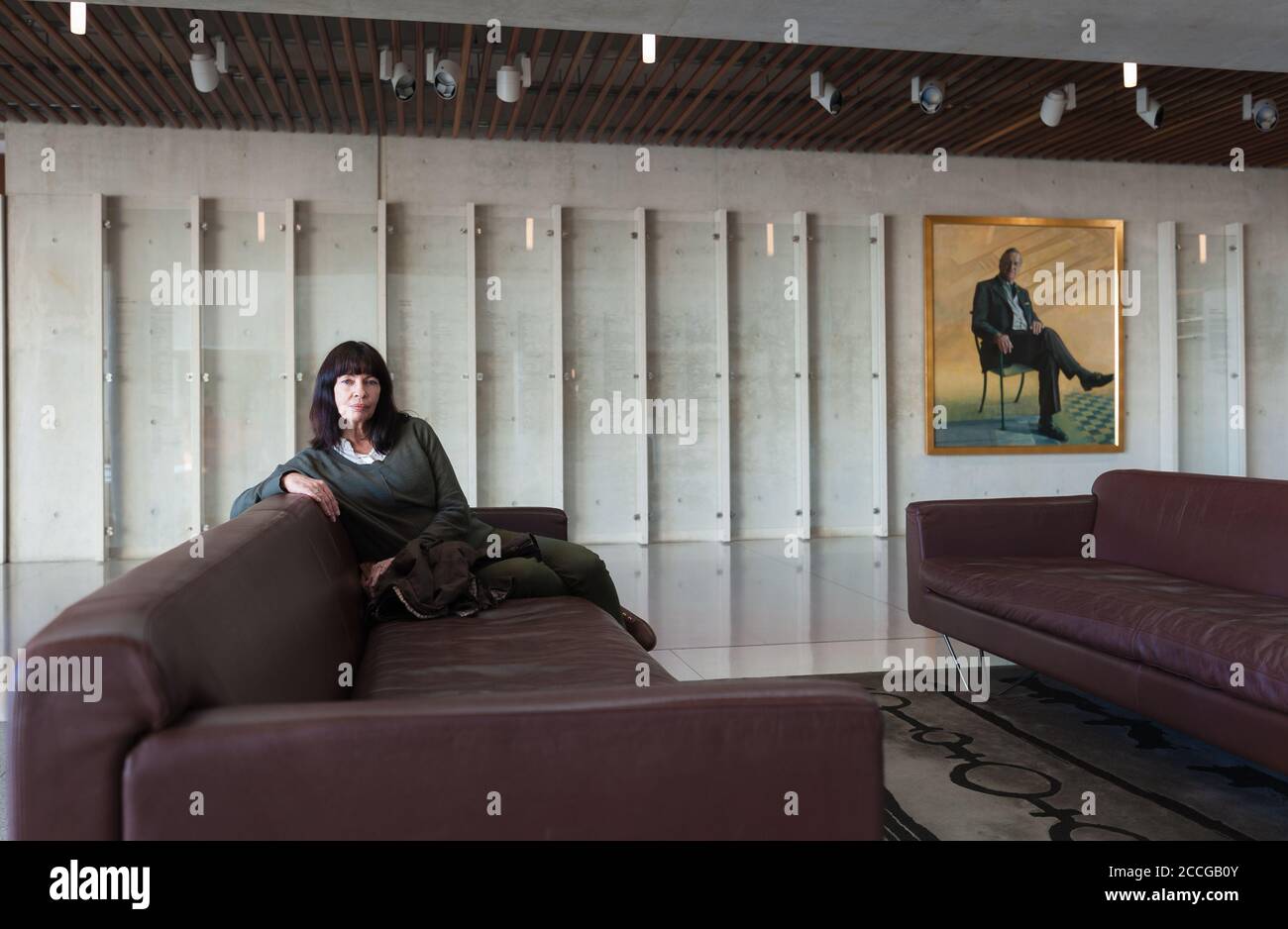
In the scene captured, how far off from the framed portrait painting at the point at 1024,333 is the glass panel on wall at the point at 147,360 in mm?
6423

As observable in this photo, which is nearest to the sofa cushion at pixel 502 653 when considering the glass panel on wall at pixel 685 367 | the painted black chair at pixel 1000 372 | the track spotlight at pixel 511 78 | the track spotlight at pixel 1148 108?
the track spotlight at pixel 511 78

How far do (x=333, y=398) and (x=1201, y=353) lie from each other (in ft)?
30.2

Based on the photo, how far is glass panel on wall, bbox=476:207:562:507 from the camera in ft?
29.5

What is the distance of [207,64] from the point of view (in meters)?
6.93

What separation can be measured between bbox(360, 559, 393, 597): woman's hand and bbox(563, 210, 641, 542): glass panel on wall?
5.69 m

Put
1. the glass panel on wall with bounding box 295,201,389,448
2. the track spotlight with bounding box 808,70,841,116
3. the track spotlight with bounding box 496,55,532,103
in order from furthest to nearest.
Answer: the glass panel on wall with bounding box 295,201,389,448 < the track spotlight with bounding box 808,70,841,116 < the track spotlight with bounding box 496,55,532,103

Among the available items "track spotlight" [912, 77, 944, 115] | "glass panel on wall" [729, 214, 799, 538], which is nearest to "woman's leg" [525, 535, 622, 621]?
"track spotlight" [912, 77, 944, 115]

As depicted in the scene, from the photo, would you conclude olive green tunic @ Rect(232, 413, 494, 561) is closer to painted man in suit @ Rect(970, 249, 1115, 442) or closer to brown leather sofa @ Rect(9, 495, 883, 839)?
brown leather sofa @ Rect(9, 495, 883, 839)

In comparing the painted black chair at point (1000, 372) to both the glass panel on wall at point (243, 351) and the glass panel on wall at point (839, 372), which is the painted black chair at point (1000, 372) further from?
the glass panel on wall at point (243, 351)

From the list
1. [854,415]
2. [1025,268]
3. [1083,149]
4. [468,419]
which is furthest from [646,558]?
[1083,149]

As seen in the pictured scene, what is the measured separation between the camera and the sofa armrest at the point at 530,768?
128 centimetres

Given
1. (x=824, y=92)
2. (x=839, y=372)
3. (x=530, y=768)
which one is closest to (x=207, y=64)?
(x=824, y=92)

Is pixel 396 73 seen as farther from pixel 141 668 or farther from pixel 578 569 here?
pixel 141 668
